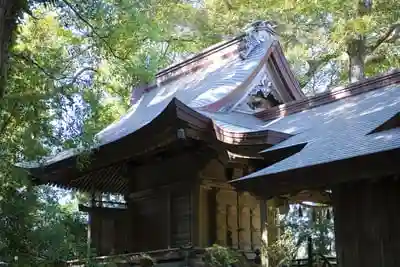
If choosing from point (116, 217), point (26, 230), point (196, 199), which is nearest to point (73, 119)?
point (26, 230)

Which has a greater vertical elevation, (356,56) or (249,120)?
(356,56)

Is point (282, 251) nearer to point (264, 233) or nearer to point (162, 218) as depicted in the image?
point (264, 233)

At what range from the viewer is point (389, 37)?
19.5 metres

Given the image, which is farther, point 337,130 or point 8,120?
point 8,120

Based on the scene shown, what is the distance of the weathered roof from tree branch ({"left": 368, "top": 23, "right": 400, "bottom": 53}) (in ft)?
26.1

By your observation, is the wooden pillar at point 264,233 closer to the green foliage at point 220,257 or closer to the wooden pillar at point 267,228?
the wooden pillar at point 267,228

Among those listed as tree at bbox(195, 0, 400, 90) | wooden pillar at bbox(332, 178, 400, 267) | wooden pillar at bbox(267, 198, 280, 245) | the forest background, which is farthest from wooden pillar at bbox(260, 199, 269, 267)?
tree at bbox(195, 0, 400, 90)

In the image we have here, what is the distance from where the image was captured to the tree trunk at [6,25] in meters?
5.24

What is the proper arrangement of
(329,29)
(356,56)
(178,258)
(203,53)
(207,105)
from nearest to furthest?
(178,258)
(207,105)
(203,53)
(356,56)
(329,29)

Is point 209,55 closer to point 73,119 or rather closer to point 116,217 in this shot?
point 116,217

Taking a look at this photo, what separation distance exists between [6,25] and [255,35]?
9695mm

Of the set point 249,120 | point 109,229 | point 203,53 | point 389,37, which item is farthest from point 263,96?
point 389,37

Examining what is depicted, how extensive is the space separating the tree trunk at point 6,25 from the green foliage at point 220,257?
5106 millimetres

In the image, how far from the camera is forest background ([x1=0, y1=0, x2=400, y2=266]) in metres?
7.92
